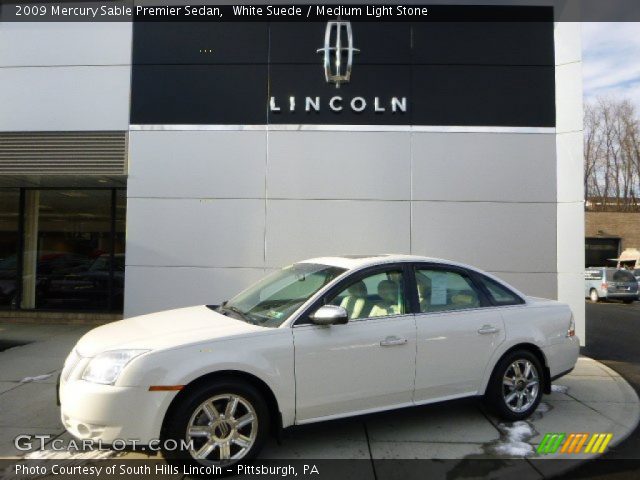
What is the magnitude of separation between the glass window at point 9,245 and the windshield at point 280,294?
841 cm

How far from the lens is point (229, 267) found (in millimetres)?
8516

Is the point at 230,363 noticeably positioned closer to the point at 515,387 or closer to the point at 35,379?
the point at 515,387

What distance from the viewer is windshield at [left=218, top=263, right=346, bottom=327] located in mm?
3979

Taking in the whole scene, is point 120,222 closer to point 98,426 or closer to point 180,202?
point 180,202

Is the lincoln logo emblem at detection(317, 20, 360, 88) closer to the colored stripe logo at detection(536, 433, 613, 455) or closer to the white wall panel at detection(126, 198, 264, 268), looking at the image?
the white wall panel at detection(126, 198, 264, 268)

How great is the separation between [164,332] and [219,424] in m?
0.84

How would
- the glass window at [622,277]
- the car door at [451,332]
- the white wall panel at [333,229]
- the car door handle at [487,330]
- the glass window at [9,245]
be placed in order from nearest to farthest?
the car door at [451,332] → the car door handle at [487,330] → the white wall panel at [333,229] → the glass window at [9,245] → the glass window at [622,277]

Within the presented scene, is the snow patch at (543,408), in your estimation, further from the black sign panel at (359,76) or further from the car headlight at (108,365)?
the black sign panel at (359,76)

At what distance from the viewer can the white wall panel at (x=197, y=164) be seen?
28.2 feet

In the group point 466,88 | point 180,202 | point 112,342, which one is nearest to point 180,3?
point 180,202

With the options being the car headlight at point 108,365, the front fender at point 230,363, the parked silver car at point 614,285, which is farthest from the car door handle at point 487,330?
the parked silver car at point 614,285

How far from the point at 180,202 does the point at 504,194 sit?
5.81 metres

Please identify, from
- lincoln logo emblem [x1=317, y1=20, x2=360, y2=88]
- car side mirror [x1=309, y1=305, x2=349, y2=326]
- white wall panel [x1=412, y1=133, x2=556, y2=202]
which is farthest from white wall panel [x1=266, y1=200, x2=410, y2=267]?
car side mirror [x1=309, y1=305, x2=349, y2=326]

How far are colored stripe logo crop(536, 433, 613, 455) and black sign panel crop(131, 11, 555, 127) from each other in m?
5.78
